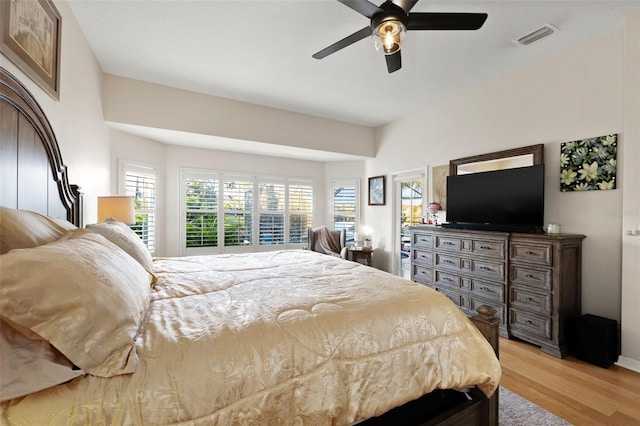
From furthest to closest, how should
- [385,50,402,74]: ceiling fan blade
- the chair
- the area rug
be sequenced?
the chair → [385,50,402,74]: ceiling fan blade → the area rug

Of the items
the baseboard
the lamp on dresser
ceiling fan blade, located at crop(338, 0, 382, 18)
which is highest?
ceiling fan blade, located at crop(338, 0, 382, 18)

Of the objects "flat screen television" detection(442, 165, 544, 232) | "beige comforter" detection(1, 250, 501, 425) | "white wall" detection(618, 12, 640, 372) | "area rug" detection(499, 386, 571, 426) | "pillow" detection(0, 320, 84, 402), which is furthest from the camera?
"flat screen television" detection(442, 165, 544, 232)

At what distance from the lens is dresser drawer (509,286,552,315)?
2633 millimetres

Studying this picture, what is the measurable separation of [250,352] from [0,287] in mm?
751

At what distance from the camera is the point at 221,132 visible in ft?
13.1

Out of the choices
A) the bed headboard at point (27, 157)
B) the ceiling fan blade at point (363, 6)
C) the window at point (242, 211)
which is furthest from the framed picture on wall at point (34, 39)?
the window at point (242, 211)

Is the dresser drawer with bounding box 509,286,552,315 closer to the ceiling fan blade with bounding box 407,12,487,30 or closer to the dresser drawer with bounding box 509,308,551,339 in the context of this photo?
the dresser drawer with bounding box 509,308,551,339

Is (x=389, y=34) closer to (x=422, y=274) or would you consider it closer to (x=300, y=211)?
(x=422, y=274)

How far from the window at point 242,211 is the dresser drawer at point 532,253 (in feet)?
12.4

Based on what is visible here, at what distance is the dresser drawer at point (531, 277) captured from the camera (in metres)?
2.62

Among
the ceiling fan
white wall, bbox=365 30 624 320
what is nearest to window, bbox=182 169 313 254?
white wall, bbox=365 30 624 320

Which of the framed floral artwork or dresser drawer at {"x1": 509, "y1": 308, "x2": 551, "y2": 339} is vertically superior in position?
the framed floral artwork

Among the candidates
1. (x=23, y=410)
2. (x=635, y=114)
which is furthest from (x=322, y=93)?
(x=23, y=410)

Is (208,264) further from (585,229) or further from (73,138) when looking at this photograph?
(585,229)
